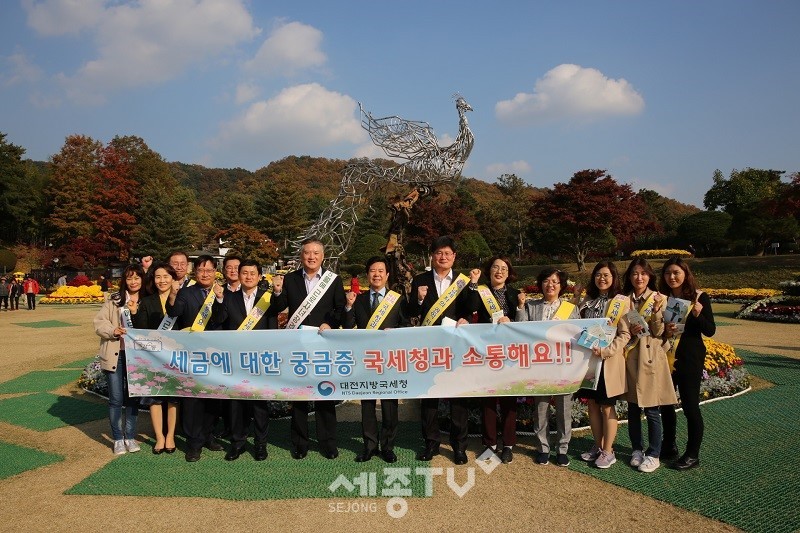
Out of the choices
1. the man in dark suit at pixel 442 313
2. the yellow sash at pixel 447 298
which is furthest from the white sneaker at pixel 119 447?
the yellow sash at pixel 447 298

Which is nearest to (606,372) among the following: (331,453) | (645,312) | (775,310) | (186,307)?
(645,312)

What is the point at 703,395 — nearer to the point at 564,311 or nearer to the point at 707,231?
the point at 564,311

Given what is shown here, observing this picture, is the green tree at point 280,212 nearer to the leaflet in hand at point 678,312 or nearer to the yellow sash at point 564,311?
the yellow sash at point 564,311

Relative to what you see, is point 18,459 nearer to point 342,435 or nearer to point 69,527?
point 69,527

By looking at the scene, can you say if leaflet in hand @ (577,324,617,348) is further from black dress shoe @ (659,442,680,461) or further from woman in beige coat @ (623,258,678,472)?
black dress shoe @ (659,442,680,461)

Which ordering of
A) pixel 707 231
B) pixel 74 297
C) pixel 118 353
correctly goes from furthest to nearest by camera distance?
pixel 707 231, pixel 74 297, pixel 118 353

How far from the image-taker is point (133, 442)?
5.19m

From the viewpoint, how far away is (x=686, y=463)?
4398mm

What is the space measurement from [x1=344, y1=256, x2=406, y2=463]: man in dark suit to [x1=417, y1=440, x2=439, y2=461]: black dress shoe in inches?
9.7

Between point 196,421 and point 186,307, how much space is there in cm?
109

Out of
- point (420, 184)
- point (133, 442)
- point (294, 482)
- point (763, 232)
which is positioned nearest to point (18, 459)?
point (133, 442)

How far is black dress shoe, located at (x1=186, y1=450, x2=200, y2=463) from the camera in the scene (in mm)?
4875

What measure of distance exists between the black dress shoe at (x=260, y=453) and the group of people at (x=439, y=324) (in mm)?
13

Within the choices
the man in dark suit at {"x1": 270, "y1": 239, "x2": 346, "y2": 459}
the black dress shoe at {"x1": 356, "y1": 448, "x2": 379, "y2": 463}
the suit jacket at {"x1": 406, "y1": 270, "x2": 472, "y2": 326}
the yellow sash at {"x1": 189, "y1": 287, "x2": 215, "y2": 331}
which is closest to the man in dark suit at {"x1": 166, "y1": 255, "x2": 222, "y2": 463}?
the yellow sash at {"x1": 189, "y1": 287, "x2": 215, "y2": 331}
